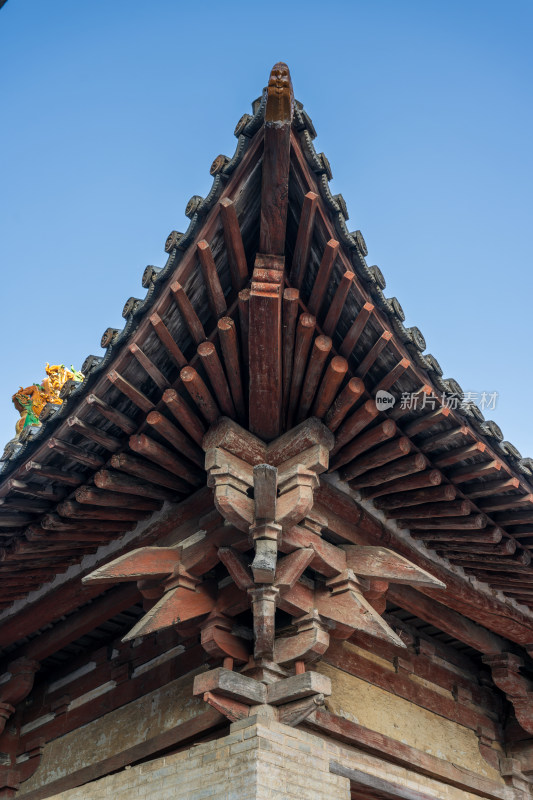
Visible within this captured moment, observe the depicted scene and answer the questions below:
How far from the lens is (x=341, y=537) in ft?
21.4

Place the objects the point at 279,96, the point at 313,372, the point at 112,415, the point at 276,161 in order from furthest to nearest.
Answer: the point at 112,415 < the point at 313,372 < the point at 276,161 < the point at 279,96

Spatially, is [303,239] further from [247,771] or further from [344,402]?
[247,771]

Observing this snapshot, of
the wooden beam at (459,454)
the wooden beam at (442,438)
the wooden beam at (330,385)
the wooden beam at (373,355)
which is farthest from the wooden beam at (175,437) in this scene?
the wooden beam at (459,454)

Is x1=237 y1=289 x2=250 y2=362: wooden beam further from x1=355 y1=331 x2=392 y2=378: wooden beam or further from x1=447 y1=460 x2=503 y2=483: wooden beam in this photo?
x1=447 y1=460 x2=503 y2=483: wooden beam

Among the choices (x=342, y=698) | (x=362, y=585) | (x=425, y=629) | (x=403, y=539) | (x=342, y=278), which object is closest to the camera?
(x=342, y=278)

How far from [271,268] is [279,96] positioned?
3.67ft

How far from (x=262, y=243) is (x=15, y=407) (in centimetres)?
616

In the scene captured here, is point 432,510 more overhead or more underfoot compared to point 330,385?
more underfoot

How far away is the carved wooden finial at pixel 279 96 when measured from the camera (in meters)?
4.66

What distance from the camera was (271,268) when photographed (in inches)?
208

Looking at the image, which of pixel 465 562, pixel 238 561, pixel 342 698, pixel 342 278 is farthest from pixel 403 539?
pixel 342 278

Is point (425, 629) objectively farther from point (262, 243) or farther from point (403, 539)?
point (262, 243)

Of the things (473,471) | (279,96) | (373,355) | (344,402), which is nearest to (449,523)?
(473,471)

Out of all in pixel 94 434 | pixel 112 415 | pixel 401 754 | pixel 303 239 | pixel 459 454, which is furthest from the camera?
pixel 401 754
